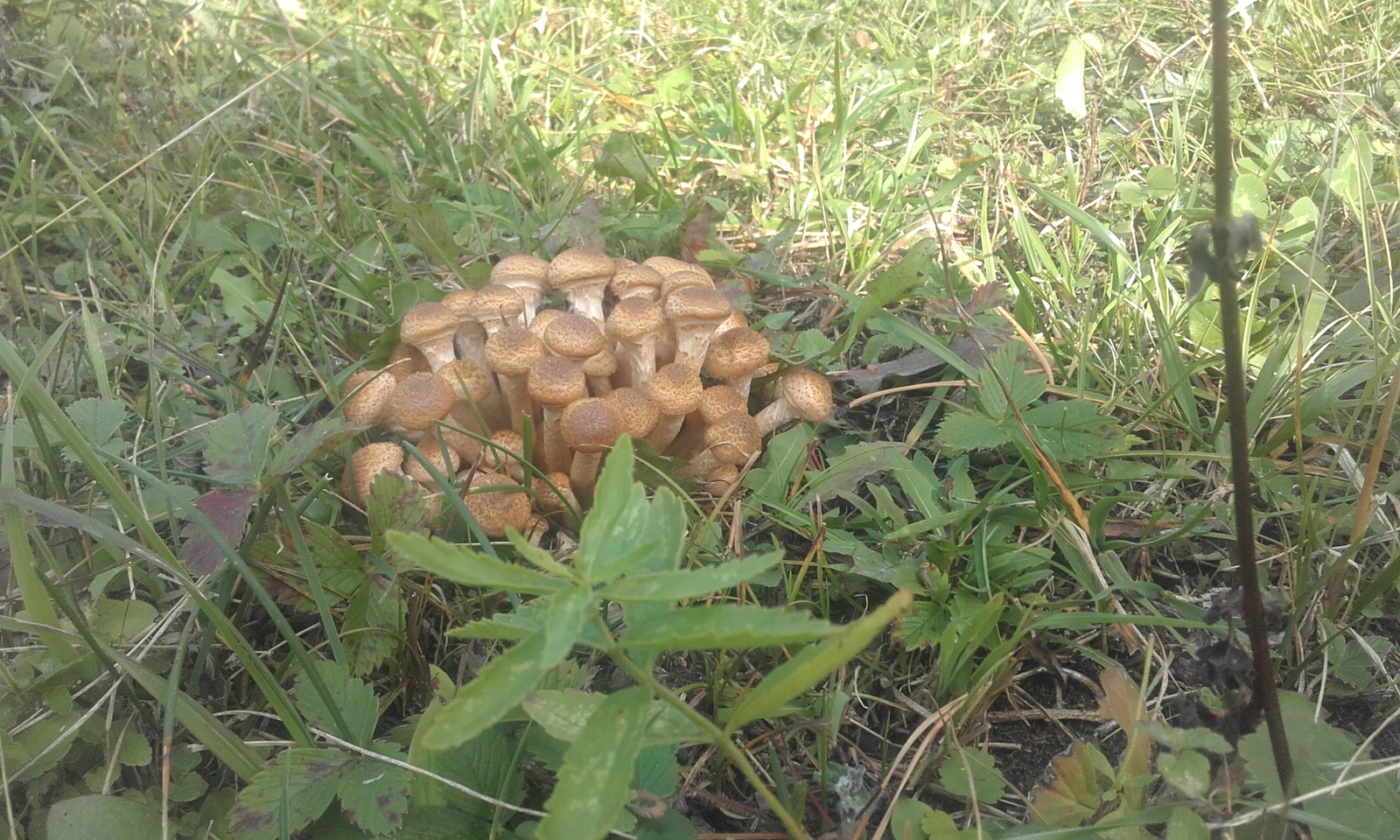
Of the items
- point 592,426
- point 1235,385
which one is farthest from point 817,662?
point 592,426

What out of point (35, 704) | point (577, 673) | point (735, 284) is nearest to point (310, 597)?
point (35, 704)

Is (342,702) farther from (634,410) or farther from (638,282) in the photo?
(638,282)

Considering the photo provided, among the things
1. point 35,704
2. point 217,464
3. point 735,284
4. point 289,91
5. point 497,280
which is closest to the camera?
point 35,704

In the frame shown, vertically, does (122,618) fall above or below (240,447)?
below

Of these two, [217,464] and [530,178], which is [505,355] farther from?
[530,178]

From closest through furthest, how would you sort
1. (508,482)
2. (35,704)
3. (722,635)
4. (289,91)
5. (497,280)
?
(722,635), (35,704), (508,482), (497,280), (289,91)

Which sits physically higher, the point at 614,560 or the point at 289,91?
the point at 289,91

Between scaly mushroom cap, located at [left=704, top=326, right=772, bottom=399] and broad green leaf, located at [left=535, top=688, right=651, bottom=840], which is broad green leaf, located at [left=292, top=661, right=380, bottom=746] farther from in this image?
scaly mushroom cap, located at [left=704, top=326, right=772, bottom=399]

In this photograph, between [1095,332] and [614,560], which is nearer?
[614,560]
